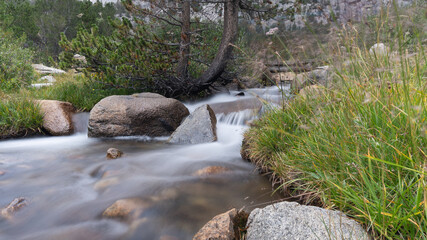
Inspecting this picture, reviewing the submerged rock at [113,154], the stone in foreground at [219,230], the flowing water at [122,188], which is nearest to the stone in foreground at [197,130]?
the flowing water at [122,188]

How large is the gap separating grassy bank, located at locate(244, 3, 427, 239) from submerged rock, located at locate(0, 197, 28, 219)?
114 inches

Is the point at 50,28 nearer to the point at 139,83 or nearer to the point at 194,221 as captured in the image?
the point at 139,83

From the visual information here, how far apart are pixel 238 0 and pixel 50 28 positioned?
1219 inches

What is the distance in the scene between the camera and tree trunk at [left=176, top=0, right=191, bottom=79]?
8211 mm

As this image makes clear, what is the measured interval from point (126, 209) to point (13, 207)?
4.28 ft

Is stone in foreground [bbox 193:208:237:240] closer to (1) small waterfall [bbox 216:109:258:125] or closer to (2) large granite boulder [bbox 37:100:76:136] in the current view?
(1) small waterfall [bbox 216:109:258:125]

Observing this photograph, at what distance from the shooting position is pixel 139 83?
8711mm

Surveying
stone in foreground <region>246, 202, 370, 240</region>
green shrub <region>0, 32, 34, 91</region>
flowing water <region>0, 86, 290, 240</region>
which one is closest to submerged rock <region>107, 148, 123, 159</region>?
flowing water <region>0, 86, 290, 240</region>

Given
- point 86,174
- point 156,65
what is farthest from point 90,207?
point 156,65

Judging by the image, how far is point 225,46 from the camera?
8.22m

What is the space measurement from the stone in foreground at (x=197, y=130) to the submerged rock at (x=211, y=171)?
1.88 m

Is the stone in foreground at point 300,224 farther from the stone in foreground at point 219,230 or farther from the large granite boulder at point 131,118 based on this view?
the large granite boulder at point 131,118

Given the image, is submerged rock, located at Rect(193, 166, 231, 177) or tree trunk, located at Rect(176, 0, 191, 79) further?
tree trunk, located at Rect(176, 0, 191, 79)

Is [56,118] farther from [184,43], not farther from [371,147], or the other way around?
[371,147]
